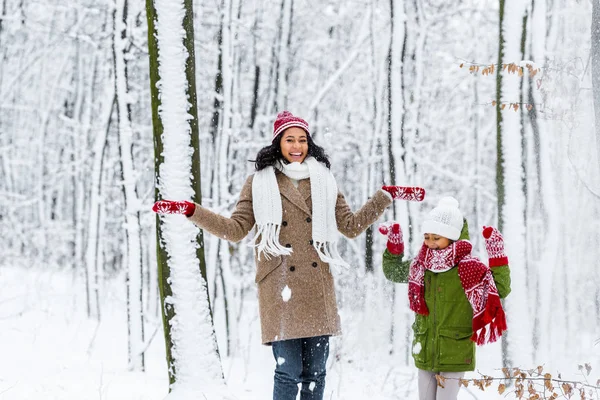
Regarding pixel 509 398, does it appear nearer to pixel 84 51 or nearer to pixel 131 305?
pixel 131 305

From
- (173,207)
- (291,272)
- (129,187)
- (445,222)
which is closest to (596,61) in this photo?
→ (445,222)

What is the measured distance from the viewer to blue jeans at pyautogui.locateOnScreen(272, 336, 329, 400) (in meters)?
3.64

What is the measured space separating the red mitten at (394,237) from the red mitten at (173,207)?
122 centimetres

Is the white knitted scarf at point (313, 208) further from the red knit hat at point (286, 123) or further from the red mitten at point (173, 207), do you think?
the red mitten at point (173, 207)

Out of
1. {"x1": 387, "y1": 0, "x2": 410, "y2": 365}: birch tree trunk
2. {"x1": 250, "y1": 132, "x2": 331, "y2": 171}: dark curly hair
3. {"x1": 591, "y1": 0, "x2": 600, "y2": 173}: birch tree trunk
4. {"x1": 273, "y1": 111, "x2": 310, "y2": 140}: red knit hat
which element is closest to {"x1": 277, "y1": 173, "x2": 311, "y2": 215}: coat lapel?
{"x1": 250, "y1": 132, "x2": 331, "y2": 171}: dark curly hair

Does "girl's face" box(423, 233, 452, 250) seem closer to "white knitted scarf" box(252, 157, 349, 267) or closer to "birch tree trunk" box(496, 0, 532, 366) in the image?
"white knitted scarf" box(252, 157, 349, 267)

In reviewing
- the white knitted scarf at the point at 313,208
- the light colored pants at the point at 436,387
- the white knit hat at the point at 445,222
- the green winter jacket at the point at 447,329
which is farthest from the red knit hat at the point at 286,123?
the light colored pants at the point at 436,387

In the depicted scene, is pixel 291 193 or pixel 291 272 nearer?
pixel 291 272

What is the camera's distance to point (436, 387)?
4.01 metres

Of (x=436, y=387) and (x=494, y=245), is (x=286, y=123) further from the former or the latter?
(x=436, y=387)

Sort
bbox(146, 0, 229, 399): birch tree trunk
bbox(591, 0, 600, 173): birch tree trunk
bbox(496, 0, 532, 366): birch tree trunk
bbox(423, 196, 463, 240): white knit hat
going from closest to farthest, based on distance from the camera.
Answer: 1. bbox(423, 196, 463, 240): white knit hat
2. bbox(146, 0, 229, 399): birch tree trunk
3. bbox(591, 0, 600, 173): birch tree trunk
4. bbox(496, 0, 532, 366): birch tree trunk

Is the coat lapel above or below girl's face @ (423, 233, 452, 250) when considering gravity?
above

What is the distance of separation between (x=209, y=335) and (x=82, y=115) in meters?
14.1

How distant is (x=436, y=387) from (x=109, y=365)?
6728 mm
